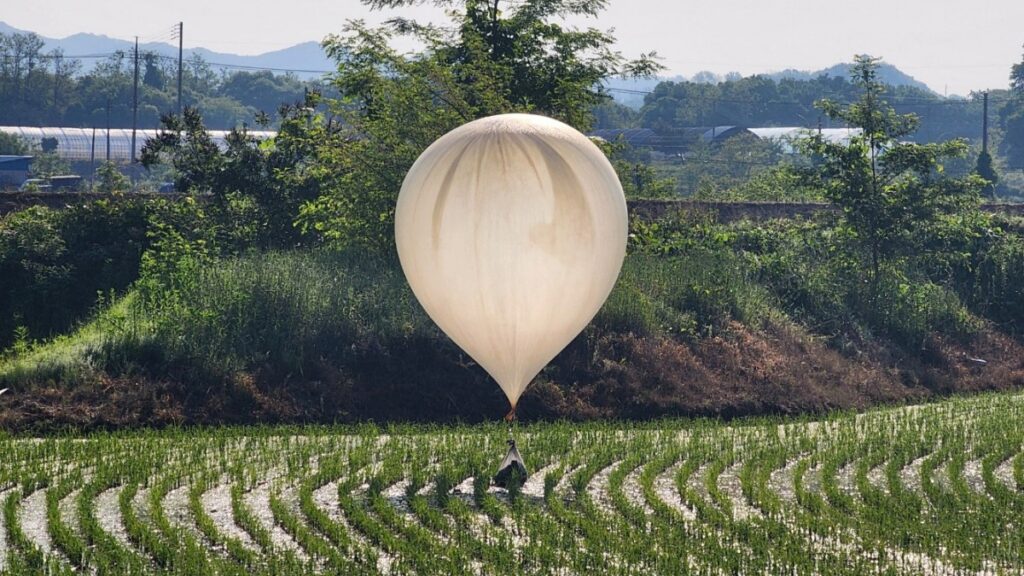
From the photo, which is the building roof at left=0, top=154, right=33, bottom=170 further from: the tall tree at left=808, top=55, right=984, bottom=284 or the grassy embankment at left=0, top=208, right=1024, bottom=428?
the tall tree at left=808, top=55, right=984, bottom=284

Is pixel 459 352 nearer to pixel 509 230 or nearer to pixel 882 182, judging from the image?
pixel 509 230

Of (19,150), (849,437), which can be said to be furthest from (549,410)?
(19,150)

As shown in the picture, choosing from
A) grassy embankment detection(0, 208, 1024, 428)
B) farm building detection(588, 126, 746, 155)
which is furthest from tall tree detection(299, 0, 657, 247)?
farm building detection(588, 126, 746, 155)

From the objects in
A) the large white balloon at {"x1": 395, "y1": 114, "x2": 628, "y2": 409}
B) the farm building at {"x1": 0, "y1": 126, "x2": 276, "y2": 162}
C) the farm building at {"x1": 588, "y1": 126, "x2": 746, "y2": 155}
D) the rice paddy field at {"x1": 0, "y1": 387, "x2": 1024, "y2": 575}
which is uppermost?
the farm building at {"x1": 588, "y1": 126, "x2": 746, "y2": 155}

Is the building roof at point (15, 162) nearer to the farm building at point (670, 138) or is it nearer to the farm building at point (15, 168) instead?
the farm building at point (15, 168)

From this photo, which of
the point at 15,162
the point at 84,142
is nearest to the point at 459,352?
the point at 15,162

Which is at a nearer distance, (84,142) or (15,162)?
(15,162)
